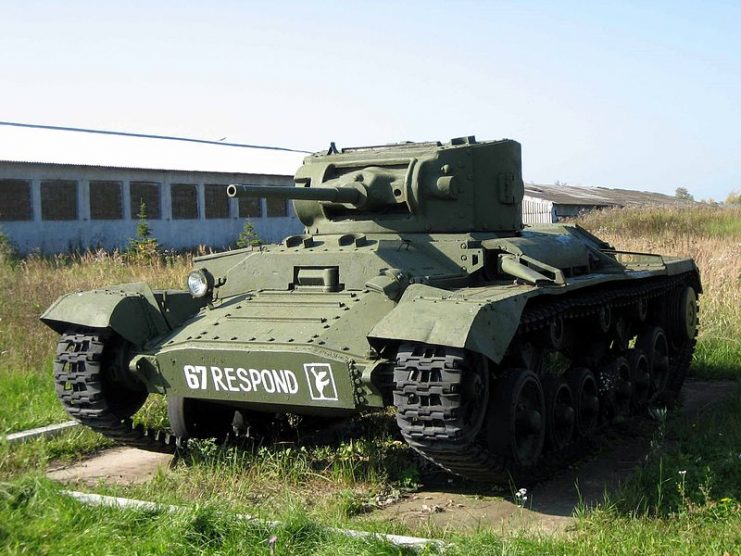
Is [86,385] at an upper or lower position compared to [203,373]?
lower

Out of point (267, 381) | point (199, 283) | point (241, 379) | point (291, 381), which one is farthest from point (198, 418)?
point (291, 381)

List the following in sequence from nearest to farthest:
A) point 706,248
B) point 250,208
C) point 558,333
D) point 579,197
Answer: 1. point 558,333
2. point 706,248
3. point 250,208
4. point 579,197

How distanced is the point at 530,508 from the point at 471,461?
59 cm

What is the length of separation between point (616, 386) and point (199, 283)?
366 cm

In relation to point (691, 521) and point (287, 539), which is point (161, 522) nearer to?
point (287, 539)

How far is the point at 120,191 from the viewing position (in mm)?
23391

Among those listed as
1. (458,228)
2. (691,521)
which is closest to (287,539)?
(691,521)

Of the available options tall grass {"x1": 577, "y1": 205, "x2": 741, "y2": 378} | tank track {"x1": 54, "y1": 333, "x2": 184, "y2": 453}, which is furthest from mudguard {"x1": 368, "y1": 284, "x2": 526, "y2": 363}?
tall grass {"x1": 577, "y1": 205, "x2": 741, "y2": 378}

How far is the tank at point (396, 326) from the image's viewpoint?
5.93 metres

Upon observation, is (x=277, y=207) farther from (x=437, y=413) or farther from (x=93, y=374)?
(x=437, y=413)

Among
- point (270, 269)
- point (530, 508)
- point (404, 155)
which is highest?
point (404, 155)

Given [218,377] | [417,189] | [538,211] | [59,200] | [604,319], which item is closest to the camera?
[218,377]

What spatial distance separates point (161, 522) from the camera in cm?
533

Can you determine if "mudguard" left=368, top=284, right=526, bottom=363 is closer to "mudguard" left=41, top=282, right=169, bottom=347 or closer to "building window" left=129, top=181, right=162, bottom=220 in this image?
"mudguard" left=41, top=282, right=169, bottom=347
